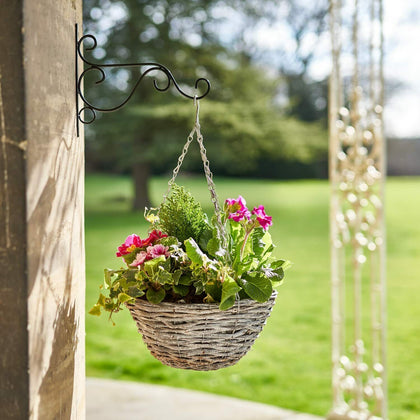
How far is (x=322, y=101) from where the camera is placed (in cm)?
1176

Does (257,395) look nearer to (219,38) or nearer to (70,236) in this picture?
(70,236)

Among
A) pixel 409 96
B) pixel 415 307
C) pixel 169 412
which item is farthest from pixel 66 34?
pixel 409 96

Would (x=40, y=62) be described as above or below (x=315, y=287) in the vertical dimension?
above

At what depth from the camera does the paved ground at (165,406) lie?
2.73 metres

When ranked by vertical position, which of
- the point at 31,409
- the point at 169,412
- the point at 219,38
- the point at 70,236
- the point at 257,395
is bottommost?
the point at 257,395

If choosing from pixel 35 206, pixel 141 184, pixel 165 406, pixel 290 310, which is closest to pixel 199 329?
pixel 35 206

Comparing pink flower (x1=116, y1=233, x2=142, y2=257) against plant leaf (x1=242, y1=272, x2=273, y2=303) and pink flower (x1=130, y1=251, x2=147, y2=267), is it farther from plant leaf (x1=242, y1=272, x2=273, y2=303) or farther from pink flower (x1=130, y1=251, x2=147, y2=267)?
plant leaf (x1=242, y1=272, x2=273, y2=303)

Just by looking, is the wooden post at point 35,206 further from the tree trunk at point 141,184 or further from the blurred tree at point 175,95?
the tree trunk at point 141,184

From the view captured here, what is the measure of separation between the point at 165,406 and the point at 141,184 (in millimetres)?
7201

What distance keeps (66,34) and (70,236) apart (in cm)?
41

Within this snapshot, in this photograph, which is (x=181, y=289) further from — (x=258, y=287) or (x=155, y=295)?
(x=258, y=287)

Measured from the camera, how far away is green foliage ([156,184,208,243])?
50.5 inches

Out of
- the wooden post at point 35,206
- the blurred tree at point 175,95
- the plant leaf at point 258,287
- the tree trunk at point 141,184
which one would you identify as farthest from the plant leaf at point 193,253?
the tree trunk at point 141,184

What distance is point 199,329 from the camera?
3.76 feet
